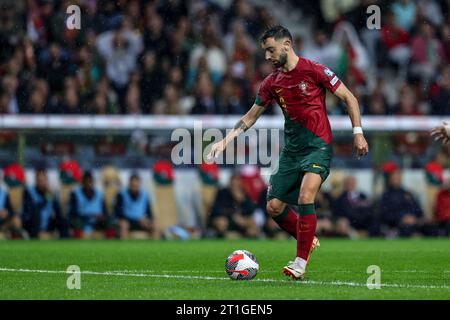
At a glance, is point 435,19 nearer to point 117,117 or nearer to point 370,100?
point 370,100

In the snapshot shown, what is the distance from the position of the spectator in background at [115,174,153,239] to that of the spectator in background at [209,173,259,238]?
116 centimetres

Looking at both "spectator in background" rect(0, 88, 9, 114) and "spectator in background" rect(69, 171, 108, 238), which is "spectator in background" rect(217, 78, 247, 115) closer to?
"spectator in background" rect(69, 171, 108, 238)

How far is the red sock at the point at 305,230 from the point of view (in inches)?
427

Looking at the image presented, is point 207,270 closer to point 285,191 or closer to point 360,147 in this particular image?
point 285,191

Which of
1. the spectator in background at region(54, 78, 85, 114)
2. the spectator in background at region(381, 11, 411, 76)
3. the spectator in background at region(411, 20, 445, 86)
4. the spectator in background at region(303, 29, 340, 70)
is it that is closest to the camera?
the spectator in background at region(54, 78, 85, 114)

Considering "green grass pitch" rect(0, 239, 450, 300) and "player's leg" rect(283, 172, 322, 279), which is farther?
"player's leg" rect(283, 172, 322, 279)

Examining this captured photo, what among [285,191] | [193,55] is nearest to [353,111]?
[285,191]

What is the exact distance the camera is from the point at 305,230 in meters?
10.9

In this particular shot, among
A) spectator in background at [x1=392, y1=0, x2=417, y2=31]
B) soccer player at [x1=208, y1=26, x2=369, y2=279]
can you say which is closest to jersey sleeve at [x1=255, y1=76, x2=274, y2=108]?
soccer player at [x1=208, y1=26, x2=369, y2=279]

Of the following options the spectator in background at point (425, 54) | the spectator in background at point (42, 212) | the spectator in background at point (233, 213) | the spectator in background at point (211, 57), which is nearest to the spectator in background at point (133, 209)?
the spectator in background at point (42, 212)

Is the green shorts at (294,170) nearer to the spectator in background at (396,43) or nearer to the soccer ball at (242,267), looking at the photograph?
the soccer ball at (242,267)

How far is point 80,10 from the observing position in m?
22.8

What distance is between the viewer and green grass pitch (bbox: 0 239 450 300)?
9.52 meters
